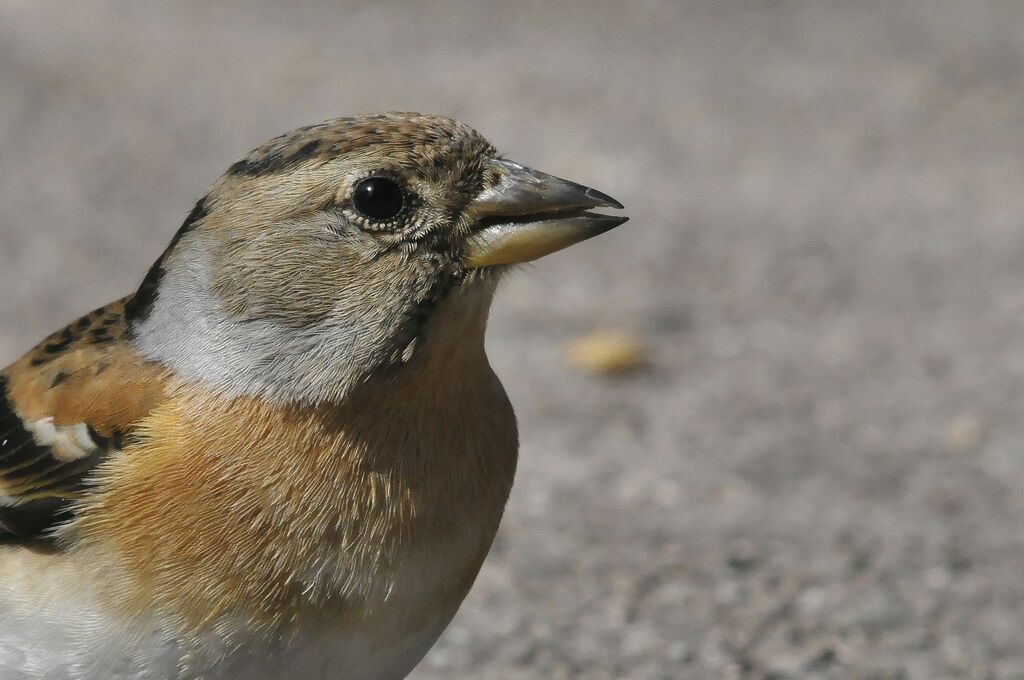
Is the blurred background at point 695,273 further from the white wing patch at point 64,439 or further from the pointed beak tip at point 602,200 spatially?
the white wing patch at point 64,439

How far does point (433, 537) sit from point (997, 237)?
4258 millimetres

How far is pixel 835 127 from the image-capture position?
7.06 metres

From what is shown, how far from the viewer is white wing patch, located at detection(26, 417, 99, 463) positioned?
2.68 m

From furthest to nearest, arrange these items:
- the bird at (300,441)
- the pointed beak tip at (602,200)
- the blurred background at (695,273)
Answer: the blurred background at (695,273) → the pointed beak tip at (602,200) → the bird at (300,441)

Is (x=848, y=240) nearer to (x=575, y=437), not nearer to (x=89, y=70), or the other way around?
(x=575, y=437)

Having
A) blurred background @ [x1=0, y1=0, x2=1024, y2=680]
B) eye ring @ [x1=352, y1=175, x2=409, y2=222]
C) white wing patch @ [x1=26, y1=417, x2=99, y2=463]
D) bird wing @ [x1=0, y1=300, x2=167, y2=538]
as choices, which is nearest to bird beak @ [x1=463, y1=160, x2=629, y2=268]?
eye ring @ [x1=352, y1=175, x2=409, y2=222]

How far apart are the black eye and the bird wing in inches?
19.6

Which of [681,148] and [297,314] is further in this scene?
[681,148]

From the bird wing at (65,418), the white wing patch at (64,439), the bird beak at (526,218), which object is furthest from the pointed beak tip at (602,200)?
the white wing patch at (64,439)

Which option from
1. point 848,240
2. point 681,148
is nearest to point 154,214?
point 681,148

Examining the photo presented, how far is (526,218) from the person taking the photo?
2.63 meters

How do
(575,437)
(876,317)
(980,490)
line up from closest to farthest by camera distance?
(980,490) → (575,437) → (876,317)

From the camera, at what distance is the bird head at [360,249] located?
2551 mm

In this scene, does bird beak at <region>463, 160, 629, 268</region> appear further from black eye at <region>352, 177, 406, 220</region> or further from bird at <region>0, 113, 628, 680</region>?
black eye at <region>352, 177, 406, 220</region>
